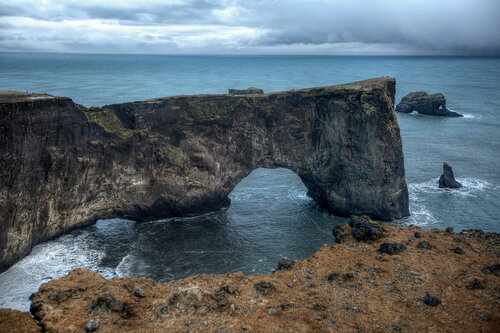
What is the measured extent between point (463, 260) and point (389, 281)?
5.21 meters

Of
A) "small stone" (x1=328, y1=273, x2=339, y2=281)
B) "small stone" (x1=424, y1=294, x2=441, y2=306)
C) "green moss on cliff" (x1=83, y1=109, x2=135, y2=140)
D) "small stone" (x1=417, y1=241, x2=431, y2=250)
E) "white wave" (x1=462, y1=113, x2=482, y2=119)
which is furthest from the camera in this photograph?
"white wave" (x1=462, y1=113, x2=482, y2=119)

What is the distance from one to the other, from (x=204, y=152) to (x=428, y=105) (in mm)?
72693

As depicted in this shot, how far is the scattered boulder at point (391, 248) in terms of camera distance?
22812 millimetres

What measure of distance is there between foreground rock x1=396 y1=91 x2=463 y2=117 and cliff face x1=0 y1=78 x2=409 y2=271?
58350mm

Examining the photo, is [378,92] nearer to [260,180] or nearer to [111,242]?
[260,180]

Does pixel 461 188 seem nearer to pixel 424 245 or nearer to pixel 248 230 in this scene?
pixel 424 245

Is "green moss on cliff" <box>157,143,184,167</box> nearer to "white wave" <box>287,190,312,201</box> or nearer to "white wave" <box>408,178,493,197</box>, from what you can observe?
"white wave" <box>287,190,312,201</box>

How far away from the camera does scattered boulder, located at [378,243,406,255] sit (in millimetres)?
22812

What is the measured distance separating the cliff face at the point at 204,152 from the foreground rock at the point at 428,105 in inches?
2297

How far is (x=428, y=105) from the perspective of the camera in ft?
303

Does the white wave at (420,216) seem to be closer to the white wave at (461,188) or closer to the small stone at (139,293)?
the white wave at (461,188)

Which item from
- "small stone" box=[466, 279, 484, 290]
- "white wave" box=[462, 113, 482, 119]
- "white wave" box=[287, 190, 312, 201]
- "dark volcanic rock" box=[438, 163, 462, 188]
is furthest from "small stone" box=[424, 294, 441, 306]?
"white wave" box=[462, 113, 482, 119]

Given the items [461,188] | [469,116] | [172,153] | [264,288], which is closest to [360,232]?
[264,288]

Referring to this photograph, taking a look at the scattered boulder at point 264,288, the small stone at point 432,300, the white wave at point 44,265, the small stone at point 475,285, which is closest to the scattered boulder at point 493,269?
the small stone at point 475,285
